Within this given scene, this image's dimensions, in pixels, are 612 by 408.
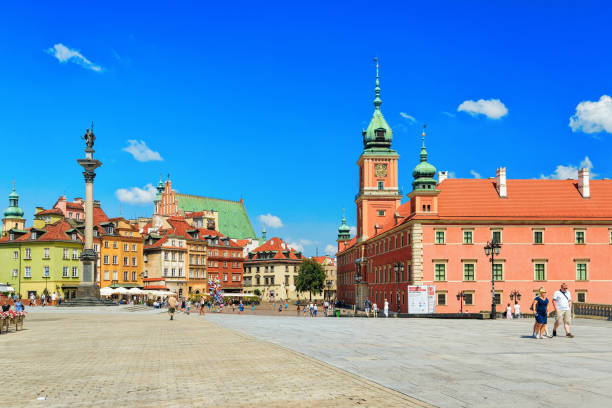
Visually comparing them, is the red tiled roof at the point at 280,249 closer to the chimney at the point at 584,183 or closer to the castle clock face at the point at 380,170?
the castle clock face at the point at 380,170

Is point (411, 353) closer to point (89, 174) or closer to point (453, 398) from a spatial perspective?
point (453, 398)

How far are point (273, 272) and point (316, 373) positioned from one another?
130613mm

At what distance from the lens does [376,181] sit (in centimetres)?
9912

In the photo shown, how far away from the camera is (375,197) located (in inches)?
3858

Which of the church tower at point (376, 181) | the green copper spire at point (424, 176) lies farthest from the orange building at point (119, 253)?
Result: the green copper spire at point (424, 176)

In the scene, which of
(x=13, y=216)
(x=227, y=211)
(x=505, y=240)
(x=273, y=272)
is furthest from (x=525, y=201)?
(x=227, y=211)

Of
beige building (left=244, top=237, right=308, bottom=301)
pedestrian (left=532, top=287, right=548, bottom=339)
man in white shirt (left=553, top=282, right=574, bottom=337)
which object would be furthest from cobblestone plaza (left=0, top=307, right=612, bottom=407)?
beige building (left=244, top=237, right=308, bottom=301)

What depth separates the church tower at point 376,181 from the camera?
97.6 m

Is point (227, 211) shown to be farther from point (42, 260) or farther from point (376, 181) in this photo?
point (42, 260)

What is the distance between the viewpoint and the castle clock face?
99438 millimetres

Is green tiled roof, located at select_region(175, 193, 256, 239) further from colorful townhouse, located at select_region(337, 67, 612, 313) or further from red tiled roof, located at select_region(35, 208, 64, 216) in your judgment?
colorful townhouse, located at select_region(337, 67, 612, 313)

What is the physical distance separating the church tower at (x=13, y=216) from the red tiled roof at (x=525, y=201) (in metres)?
84.9

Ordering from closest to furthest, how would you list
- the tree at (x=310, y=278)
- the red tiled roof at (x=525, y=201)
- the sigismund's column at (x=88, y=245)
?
the sigismund's column at (x=88, y=245) < the red tiled roof at (x=525, y=201) < the tree at (x=310, y=278)

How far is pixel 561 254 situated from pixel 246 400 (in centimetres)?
6043
